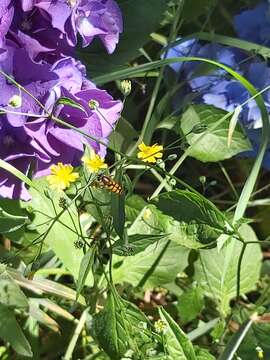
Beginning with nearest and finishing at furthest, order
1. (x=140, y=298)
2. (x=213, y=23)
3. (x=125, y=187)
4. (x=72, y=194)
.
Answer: (x=125, y=187) → (x=72, y=194) → (x=140, y=298) → (x=213, y=23)

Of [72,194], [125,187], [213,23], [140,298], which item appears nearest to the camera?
[125,187]

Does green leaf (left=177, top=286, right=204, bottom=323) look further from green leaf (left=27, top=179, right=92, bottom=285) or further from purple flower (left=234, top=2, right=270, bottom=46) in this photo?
purple flower (left=234, top=2, right=270, bottom=46)

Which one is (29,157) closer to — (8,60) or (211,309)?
(8,60)

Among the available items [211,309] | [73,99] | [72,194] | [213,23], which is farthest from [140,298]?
[213,23]

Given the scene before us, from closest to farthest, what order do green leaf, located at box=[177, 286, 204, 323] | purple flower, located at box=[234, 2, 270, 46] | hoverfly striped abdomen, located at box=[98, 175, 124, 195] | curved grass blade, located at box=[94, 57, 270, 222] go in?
hoverfly striped abdomen, located at box=[98, 175, 124, 195] < curved grass blade, located at box=[94, 57, 270, 222] < green leaf, located at box=[177, 286, 204, 323] < purple flower, located at box=[234, 2, 270, 46]

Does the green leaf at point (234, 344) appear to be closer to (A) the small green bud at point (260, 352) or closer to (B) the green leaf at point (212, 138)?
(A) the small green bud at point (260, 352)

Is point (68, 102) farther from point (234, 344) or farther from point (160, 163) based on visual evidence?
point (234, 344)

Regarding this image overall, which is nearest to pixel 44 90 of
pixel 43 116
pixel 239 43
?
pixel 43 116

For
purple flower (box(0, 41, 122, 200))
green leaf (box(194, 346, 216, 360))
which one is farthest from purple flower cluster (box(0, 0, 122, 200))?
green leaf (box(194, 346, 216, 360))
